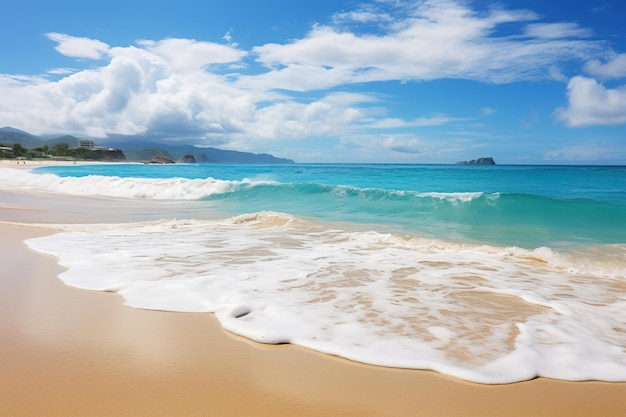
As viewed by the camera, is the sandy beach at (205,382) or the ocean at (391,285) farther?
the ocean at (391,285)

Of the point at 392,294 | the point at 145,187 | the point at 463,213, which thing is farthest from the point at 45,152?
the point at 392,294

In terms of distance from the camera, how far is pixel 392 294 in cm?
471

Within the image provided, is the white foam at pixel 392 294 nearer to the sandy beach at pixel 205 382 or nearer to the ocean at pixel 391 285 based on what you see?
the ocean at pixel 391 285

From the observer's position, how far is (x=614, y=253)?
769 cm

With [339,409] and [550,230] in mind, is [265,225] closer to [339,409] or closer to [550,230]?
[550,230]

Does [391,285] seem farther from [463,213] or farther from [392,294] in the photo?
[463,213]

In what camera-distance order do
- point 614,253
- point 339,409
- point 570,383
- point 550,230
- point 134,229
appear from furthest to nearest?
point 550,230 → point 134,229 → point 614,253 → point 570,383 → point 339,409

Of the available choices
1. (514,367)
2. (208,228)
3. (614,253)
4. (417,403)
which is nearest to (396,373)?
(417,403)

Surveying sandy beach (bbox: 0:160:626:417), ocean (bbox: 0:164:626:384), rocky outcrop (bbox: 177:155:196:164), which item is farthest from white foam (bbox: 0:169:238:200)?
rocky outcrop (bbox: 177:155:196:164)

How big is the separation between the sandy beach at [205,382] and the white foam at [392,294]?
200 mm

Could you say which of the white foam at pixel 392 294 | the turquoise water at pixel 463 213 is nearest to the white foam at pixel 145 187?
the turquoise water at pixel 463 213

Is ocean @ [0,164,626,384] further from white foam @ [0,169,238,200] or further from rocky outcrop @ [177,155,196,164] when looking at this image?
rocky outcrop @ [177,155,196,164]

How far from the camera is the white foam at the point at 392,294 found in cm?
322

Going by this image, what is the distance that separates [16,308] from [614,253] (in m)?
8.80
